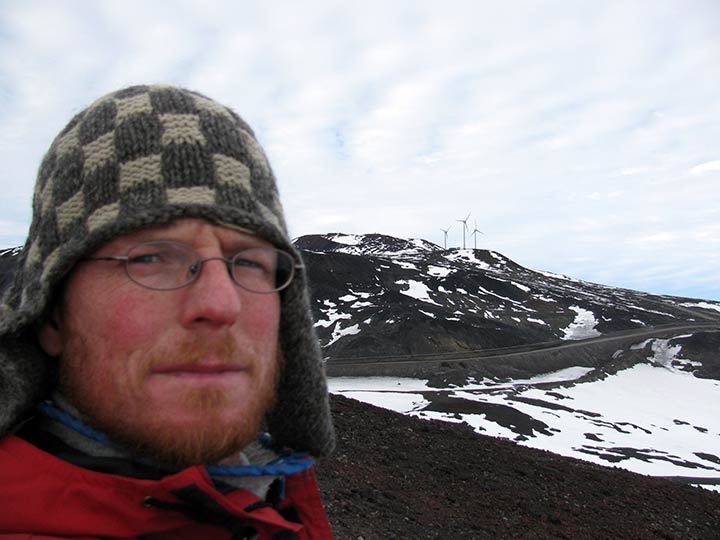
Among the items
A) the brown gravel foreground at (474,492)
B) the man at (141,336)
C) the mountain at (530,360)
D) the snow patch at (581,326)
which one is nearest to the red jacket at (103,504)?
the man at (141,336)

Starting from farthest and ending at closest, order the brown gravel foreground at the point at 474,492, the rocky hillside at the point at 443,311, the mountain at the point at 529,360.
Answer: the rocky hillside at the point at 443,311
the mountain at the point at 529,360
the brown gravel foreground at the point at 474,492

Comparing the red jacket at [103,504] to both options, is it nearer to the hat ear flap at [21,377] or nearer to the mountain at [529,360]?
the hat ear flap at [21,377]

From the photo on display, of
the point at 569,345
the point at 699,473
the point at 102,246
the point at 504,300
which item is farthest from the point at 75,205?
the point at 504,300

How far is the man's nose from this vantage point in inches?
69.5

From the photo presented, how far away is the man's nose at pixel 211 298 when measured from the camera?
1.77m

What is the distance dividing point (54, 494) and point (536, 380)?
39.9m

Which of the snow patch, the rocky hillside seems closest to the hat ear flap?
the rocky hillside

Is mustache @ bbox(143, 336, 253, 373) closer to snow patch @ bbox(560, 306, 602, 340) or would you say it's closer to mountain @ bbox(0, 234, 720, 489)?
mountain @ bbox(0, 234, 720, 489)

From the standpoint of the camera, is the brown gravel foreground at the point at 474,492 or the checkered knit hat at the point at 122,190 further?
the brown gravel foreground at the point at 474,492

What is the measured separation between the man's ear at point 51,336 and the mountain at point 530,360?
21389 millimetres

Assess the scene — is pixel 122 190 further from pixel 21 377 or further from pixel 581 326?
pixel 581 326

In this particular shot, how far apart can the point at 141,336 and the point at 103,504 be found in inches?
20.2

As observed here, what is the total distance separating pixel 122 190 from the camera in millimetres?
1886

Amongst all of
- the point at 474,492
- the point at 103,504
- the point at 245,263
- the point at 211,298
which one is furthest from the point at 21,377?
the point at 474,492
